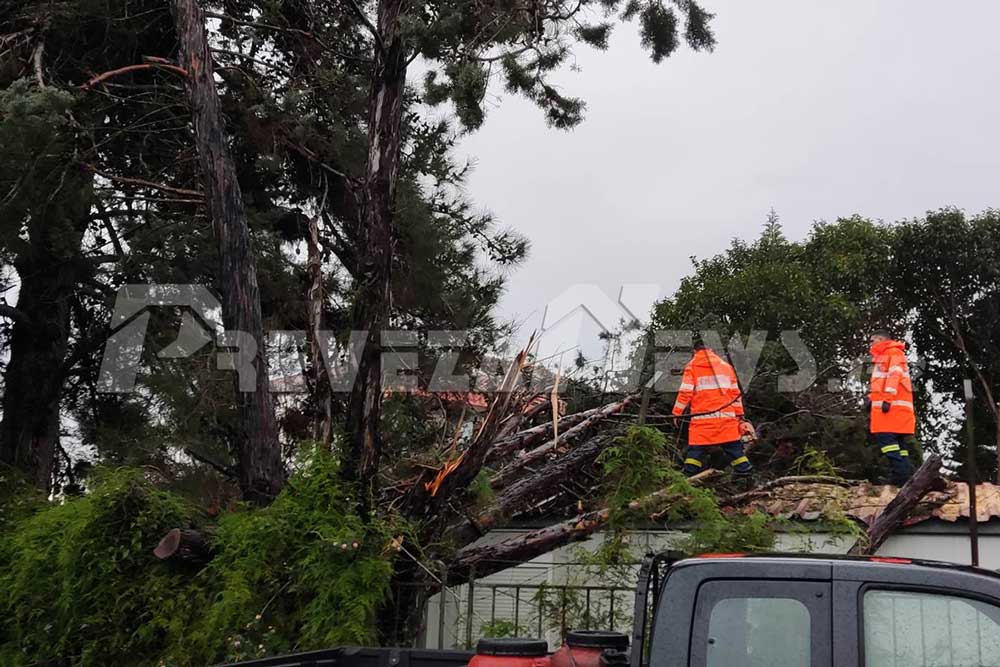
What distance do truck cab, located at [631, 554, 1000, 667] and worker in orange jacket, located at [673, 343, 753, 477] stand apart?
526cm

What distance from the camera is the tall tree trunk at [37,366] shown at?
11352 mm

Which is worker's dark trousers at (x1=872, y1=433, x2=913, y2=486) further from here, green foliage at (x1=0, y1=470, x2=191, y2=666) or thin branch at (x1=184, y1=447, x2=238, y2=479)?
green foliage at (x1=0, y1=470, x2=191, y2=666)

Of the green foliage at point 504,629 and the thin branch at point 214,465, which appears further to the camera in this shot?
the thin branch at point 214,465

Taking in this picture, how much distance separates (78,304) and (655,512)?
27.9ft

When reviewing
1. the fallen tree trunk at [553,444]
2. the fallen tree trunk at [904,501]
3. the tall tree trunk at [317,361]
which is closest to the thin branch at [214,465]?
the tall tree trunk at [317,361]

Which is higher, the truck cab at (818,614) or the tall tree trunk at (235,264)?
the tall tree trunk at (235,264)

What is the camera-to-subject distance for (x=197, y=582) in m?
6.75

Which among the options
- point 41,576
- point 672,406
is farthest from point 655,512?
point 41,576

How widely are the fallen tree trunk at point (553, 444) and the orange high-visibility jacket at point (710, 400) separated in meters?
0.53

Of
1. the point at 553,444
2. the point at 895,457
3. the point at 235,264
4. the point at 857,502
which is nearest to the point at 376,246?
the point at 235,264

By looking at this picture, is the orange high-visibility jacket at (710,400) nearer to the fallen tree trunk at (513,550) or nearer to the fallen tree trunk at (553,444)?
the fallen tree trunk at (553,444)

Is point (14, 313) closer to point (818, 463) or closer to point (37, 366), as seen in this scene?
point (37, 366)

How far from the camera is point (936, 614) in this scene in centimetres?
312

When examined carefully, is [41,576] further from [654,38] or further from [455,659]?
[654,38]
